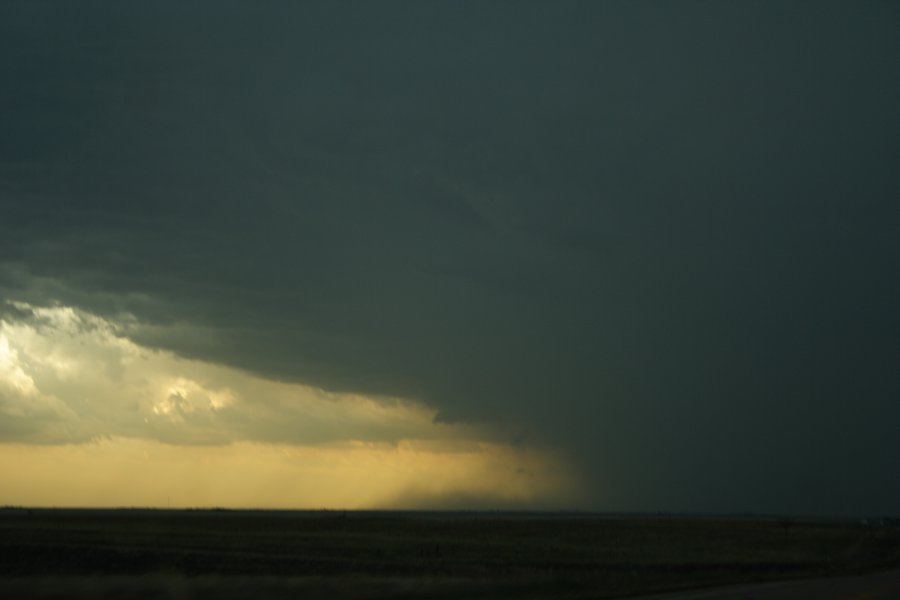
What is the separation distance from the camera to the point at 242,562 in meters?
48.6

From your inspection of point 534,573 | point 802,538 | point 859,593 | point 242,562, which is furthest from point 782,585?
point 802,538

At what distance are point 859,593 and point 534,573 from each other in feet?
55.2

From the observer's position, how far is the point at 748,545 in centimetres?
7388

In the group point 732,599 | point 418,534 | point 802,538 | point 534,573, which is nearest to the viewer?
point 732,599

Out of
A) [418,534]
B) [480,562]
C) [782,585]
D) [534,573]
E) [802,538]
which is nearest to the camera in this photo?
[782,585]

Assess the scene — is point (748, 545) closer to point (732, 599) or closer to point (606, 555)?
A: point (606, 555)

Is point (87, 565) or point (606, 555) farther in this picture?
point (606, 555)

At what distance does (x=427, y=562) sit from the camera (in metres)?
51.8

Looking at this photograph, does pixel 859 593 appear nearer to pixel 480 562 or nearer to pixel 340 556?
pixel 480 562

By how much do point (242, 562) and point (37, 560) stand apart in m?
11.2

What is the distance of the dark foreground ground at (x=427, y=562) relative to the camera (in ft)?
97.8

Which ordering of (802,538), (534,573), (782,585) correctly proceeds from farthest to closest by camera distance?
(802,538) → (534,573) → (782,585)

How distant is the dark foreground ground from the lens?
97.8ft

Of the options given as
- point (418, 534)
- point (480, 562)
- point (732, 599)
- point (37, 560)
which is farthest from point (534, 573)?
point (418, 534)
